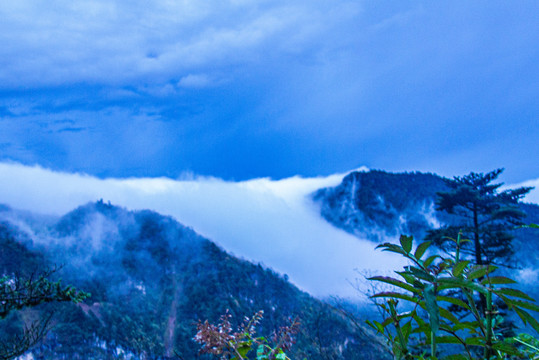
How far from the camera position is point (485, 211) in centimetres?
1544

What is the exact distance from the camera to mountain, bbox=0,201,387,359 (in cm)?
9994

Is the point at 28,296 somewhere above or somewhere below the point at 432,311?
below

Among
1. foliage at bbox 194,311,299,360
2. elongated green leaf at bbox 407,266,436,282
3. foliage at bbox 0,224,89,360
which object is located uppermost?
elongated green leaf at bbox 407,266,436,282

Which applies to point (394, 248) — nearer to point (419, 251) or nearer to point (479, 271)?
point (419, 251)

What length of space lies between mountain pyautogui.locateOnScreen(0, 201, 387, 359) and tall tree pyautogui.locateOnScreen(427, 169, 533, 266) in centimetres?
9053

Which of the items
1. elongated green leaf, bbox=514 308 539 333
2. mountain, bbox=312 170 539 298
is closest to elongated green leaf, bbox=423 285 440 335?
elongated green leaf, bbox=514 308 539 333

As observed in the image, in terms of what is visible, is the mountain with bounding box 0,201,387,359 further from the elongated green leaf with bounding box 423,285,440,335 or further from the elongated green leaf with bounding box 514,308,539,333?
the elongated green leaf with bounding box 423,285,440,335

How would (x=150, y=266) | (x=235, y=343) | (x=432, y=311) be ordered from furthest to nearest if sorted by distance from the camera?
(x=150, y=266)
(x=235, y=343)
(x=432, y=311)

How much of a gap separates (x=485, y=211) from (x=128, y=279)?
152706mm

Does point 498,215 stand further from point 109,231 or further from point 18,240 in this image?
point 109,231

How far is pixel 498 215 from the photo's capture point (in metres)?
14.5

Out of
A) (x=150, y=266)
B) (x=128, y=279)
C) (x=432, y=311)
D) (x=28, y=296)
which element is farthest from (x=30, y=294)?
(x=150, y=266)

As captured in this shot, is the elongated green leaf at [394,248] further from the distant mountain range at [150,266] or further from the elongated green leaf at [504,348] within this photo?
the distant mountain range at [150,266]

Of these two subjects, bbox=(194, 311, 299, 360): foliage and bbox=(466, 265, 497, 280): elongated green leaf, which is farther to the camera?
bbox=(194, 311, 299, 360): foliage
